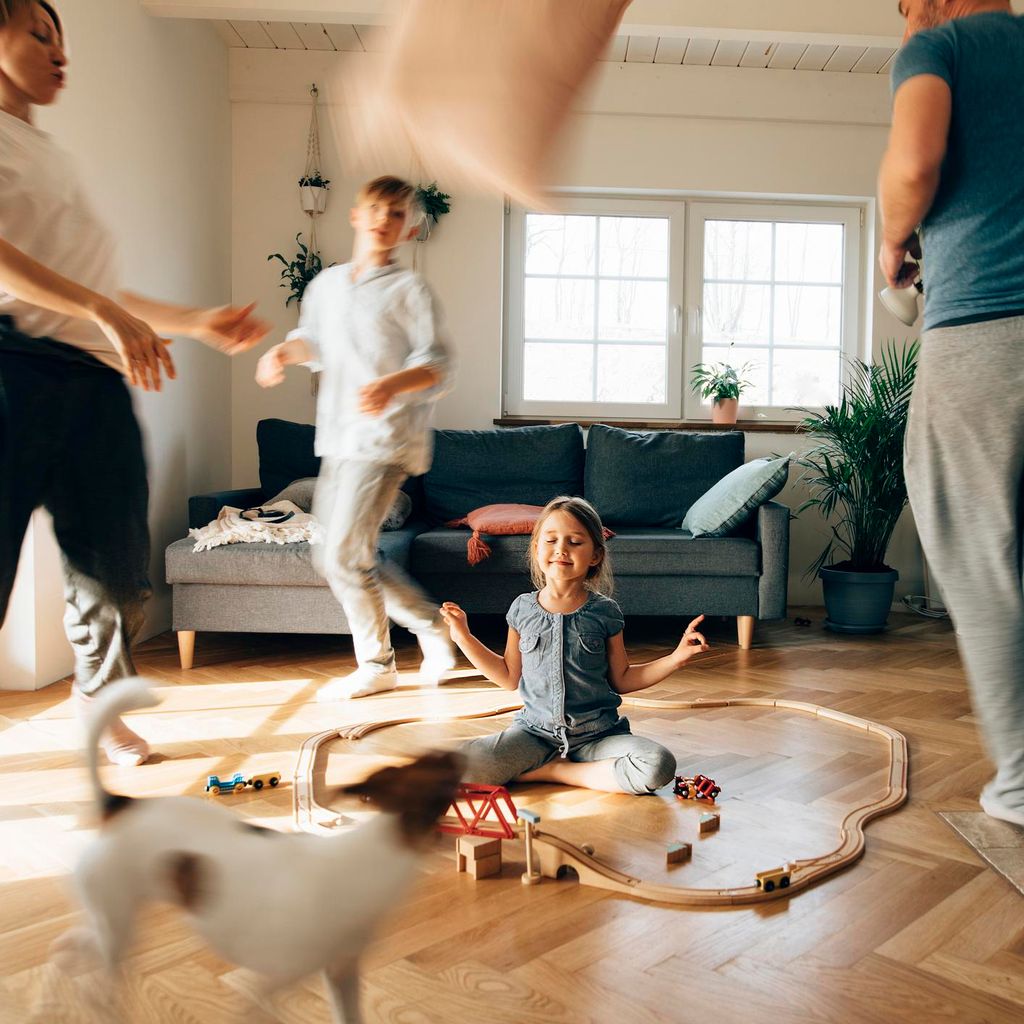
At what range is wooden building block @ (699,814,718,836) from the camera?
1887 mm

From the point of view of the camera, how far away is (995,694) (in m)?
1.57

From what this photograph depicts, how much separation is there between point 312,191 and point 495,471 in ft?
4.97

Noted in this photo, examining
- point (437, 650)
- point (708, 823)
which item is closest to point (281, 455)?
point (437, 650)

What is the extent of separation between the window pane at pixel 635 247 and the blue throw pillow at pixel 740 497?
1.46 m

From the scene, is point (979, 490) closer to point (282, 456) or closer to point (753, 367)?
point (282, 456)

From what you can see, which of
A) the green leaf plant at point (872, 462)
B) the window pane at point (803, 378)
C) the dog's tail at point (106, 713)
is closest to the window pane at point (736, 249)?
the window pane at point (803, 378)

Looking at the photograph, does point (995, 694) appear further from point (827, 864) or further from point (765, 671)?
point (765, 671)

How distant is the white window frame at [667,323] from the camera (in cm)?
495

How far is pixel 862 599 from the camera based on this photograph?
420 cm

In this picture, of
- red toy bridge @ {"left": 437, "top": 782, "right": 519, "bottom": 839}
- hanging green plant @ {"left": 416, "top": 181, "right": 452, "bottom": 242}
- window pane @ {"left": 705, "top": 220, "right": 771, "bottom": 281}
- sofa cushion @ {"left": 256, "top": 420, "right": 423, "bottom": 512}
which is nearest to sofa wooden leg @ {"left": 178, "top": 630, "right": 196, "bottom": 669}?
sofa cushion @ {"left": 256, "top": 420, "right": 423, "bottom": 512}

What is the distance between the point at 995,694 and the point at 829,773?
781mm

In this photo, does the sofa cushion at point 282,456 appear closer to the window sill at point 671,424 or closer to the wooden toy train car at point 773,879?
the window sill at point 671,424

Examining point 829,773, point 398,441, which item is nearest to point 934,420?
point 398,441

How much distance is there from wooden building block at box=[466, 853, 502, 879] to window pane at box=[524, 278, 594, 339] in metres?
3.60
